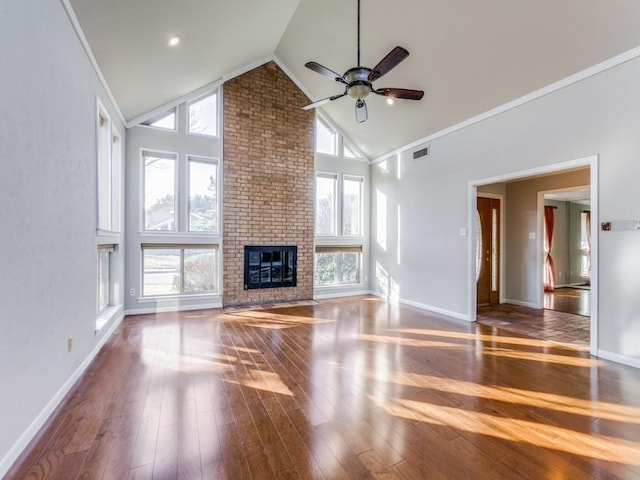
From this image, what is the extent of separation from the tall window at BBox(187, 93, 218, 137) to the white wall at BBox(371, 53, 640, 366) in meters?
3.62

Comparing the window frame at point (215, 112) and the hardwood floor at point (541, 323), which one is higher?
the window frame at point (215, 112)

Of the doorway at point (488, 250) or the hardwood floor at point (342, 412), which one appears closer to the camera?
the hardwood floor at point (342, 412)

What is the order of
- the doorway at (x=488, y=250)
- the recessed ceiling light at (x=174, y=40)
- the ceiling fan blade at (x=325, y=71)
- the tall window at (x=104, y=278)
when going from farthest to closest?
the doorway at (x=488, y=250)
the tall window at (x=104, y=278)
the recessed ceiling light at (x=174, y=40)
the ceiling fan blade at (x=325, y=71)

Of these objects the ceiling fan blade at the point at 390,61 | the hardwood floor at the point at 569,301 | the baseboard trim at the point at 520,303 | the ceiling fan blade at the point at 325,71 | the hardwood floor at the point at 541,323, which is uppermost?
the ceiling fan blade at the point at 325,71

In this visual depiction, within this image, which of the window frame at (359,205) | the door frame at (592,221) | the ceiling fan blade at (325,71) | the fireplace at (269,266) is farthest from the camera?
the window frame at (359,205)

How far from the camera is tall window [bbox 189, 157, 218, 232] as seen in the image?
5473 mm

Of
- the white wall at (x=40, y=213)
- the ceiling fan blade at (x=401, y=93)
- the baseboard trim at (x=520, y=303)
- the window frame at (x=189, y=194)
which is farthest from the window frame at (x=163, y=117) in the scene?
the baseboard trim at (x=520, y=303)

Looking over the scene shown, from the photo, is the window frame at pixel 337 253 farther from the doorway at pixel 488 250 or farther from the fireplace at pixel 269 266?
the doorway at pixel 488 250

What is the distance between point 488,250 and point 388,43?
167 inches

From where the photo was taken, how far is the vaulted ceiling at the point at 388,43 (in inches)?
117

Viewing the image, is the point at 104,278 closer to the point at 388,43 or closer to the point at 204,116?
the point at 204,116

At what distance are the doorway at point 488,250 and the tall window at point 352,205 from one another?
2.47m

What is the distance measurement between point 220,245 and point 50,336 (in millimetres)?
3419

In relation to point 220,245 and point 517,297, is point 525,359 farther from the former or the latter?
point 220,245
